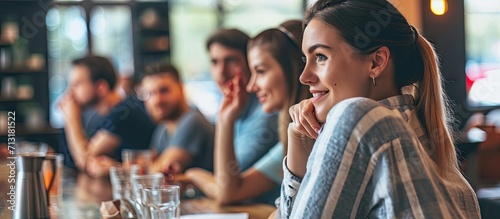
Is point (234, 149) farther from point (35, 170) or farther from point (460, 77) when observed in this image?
point (460, 77)

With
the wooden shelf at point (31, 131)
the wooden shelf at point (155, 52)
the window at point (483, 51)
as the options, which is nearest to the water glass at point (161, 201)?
the wooden shelf at point (31, 131)

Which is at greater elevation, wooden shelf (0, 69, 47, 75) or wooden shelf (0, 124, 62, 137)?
wooden shelf (0, 69, 47, 75)

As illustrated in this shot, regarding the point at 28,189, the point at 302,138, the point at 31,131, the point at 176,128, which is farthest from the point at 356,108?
the point at 31,131

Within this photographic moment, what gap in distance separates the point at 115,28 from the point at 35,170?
6.03m

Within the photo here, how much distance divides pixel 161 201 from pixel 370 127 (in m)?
0.65

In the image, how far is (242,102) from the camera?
2637 mm

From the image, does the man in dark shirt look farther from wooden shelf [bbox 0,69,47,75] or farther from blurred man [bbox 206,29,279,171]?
wooden shelf [bbox 0,69,47,75]

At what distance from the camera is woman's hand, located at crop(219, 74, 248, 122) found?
2.61 meters

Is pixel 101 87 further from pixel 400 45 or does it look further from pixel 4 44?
pixel 400 45

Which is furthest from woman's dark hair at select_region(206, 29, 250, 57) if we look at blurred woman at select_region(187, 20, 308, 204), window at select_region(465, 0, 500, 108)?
window at select_region(465, 0, 500, 108)

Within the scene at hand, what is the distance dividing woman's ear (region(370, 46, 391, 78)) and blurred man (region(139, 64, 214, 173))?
6.40 feet

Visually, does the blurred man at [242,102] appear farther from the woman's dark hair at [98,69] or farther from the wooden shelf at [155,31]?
the wooden shelf at [155,31]

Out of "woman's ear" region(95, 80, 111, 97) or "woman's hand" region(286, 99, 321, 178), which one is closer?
"woman's hand" region(286, 99, 321, 178)

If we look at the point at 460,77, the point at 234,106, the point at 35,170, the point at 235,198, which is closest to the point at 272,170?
the point at 235,198
